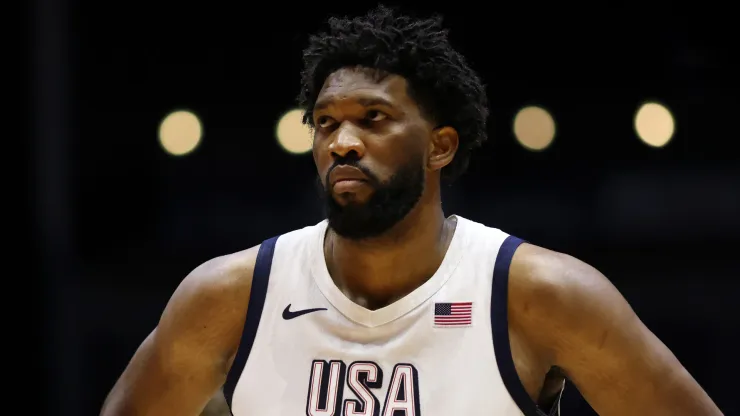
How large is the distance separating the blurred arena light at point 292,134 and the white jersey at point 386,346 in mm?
1418

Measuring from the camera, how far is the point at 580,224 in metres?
3.11

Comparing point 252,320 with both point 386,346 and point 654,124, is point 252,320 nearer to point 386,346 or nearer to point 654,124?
point 386,346

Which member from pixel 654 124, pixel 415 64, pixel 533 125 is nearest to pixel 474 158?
pixel 533 125

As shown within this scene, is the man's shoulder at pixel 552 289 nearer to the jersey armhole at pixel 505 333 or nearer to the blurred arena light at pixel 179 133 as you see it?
the jersey armhole at pixel 505 333

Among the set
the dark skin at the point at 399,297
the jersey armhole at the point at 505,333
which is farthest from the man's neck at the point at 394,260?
the jersey armhole at the point at 505,333

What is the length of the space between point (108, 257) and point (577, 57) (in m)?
1.70

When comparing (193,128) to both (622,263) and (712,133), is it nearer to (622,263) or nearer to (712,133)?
(622,263)

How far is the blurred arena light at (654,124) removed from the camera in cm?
313

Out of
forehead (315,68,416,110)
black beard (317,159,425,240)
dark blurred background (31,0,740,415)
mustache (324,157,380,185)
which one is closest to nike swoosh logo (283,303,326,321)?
black beard (317,159,425,240)

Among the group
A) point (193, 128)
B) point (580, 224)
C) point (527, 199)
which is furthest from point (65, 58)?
point (580, 224)

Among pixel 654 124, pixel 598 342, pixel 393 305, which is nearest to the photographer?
pixel 598 342

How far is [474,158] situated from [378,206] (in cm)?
153

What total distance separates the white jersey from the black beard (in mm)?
147

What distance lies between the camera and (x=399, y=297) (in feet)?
5.84
